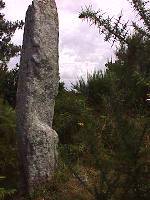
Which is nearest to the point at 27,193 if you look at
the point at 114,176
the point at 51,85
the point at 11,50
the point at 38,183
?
the point at 38,183

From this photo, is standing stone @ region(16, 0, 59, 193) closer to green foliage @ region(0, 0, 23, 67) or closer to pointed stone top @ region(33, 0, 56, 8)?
pointed stone top @ region(33, 0, 56, 8)

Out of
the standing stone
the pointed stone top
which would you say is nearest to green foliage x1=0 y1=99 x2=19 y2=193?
the standing stone

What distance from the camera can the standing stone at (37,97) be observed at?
7.62 m

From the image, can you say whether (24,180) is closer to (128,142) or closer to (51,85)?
(51,85)

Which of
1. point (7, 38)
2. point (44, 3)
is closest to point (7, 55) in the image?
point (7, 38)

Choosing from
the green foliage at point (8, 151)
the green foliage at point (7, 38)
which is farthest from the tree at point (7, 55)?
the green foliage at point (8, 151)

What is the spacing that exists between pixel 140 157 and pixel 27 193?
15.5ft

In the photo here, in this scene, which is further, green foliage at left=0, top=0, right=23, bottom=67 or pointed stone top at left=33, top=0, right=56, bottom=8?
green foliage at left=0, top=0, right=23, bottom=67

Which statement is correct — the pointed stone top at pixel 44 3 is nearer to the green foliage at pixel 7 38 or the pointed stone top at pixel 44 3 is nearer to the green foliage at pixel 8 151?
the green foliage at pixel 8 151

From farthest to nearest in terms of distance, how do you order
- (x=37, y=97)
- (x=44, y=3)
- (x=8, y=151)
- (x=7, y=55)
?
(x=7, y=55) → (x=44, y=3) → (x=37, y=97) → (x=8, y=151)

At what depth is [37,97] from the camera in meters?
7.77

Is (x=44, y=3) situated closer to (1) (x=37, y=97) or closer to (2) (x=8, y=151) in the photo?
(1) (x=37, y=97)

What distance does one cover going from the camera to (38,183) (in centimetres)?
765

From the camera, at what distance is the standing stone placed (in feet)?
25.0
